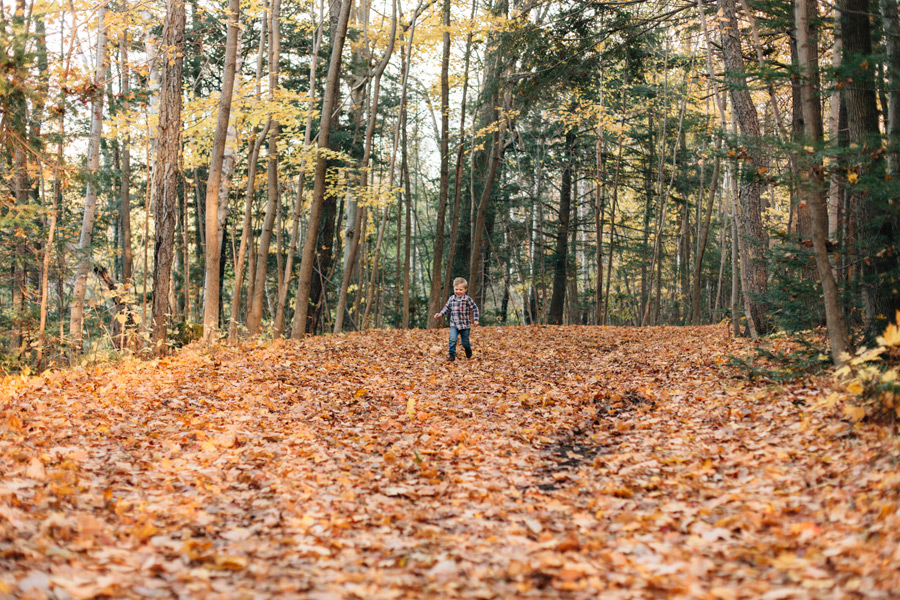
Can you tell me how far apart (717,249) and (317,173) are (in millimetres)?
22380

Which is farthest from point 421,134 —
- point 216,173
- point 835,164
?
point 835,164

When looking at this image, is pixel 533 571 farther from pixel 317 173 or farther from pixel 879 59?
pixel 317 173

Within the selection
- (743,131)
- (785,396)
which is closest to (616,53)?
(743,131)

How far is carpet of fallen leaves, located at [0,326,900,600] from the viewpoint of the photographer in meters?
3.39

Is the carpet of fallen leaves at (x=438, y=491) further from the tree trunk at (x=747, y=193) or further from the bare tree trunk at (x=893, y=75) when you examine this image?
the tree trunk at (x=747, y=193)

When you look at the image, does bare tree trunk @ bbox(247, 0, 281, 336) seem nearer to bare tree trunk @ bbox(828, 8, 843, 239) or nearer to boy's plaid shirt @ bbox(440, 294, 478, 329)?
boy's plaid shirt @ bbox(440, 294, 478, 329)

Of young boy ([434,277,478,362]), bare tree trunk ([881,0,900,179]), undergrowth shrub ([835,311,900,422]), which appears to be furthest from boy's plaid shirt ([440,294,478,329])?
undergrowth shrub ([835,311,900,422])

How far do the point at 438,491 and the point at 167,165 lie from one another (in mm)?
8737

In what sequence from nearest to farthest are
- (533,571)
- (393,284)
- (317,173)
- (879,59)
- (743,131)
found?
(533,571) < (879,59) < (743,131) < (317,173) < (393,284)

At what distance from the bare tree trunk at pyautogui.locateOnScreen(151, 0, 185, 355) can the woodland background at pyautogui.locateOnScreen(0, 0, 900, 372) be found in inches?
1.6

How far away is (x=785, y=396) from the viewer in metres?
6.94

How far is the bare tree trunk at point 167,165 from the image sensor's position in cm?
1106

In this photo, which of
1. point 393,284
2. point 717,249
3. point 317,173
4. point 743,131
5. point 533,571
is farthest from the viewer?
point 393,284

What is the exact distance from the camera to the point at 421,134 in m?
33.2
